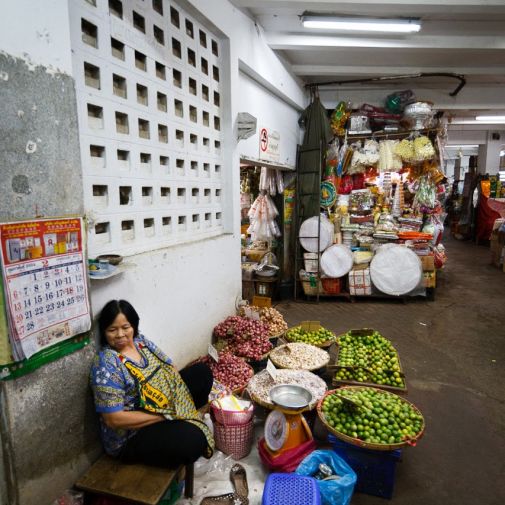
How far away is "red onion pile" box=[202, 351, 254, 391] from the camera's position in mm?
3309

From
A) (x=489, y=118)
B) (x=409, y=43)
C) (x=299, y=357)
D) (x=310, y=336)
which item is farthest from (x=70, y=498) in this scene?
(x=489, y=118)

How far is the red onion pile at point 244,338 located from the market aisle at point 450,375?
4.90 feet

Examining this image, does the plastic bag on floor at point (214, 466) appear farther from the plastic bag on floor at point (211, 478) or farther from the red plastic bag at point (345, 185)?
the red plastic bag at point (345, 185)

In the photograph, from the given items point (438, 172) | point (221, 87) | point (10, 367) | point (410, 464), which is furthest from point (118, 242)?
point (438, 172)

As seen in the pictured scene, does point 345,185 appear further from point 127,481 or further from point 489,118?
point 127,481

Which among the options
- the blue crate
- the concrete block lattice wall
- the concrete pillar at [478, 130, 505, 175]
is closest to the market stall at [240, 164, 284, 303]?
the concrete block lattice wall

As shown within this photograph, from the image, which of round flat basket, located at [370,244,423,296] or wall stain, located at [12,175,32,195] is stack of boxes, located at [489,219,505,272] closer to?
round flat basket, located at [370,244,423,296]

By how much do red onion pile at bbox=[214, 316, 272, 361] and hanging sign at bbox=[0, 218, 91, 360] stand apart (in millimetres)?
1852

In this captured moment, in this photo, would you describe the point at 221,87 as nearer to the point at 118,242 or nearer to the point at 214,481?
the point at 118,242

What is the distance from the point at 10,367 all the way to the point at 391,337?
4.57 meters

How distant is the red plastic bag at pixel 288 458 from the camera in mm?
2502

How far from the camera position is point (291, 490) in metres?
2.08

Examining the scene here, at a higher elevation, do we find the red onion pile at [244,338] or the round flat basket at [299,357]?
the red onion pile at [244,338]

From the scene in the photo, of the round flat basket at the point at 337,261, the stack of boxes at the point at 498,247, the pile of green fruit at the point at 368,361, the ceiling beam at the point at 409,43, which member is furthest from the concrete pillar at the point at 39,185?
the stack of boxes at the point at 498,247
